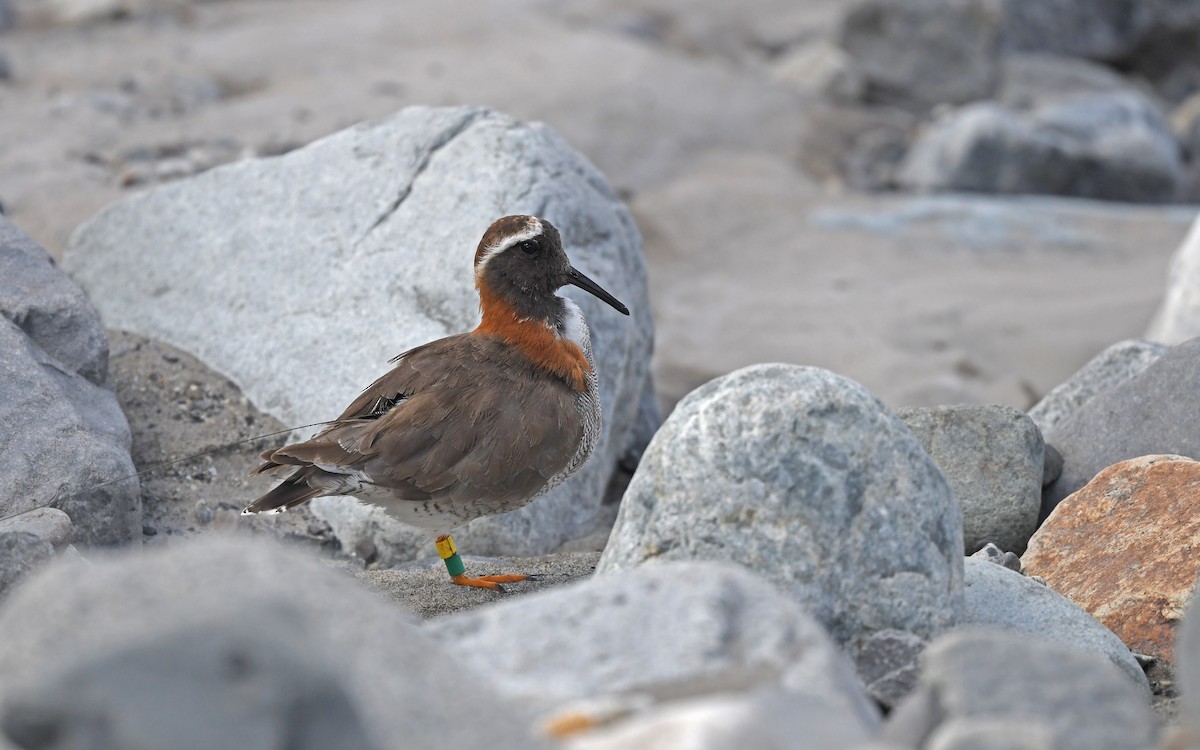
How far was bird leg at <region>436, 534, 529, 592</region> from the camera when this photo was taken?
5668mm

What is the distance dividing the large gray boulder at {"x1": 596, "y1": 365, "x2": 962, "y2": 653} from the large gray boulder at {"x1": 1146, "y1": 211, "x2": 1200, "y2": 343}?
5098 millimetres

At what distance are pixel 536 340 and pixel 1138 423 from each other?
2926 millimetres

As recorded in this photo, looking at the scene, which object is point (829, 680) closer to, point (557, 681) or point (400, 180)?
point (557, 681)

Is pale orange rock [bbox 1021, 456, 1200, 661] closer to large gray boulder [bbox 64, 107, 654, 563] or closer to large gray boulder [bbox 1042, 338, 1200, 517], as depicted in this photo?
large gray boulder [bbox 1042, 338, 1200, 517]

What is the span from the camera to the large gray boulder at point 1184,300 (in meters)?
8.76

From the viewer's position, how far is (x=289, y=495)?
5418mm

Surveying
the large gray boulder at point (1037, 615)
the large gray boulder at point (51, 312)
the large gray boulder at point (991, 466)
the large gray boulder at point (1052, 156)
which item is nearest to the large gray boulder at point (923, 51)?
the large gray boulder at point (1052, 156)

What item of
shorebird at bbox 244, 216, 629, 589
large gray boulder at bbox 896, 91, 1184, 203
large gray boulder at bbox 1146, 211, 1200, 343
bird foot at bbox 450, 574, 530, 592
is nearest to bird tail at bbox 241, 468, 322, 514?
shorebird at bbox 244, 216, 629, 589

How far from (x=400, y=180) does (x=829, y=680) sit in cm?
507

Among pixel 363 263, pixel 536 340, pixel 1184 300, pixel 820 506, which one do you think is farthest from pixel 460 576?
pixel 1184 300

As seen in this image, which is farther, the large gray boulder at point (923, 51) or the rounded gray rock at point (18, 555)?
the large gray boulder at point (923, 51)

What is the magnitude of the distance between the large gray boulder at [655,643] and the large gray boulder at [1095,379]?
4382 mm

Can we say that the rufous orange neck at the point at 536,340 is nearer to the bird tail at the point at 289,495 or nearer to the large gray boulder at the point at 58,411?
the bird tail at the point at 289,495

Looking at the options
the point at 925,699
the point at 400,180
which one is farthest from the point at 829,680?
the point at 400,180
